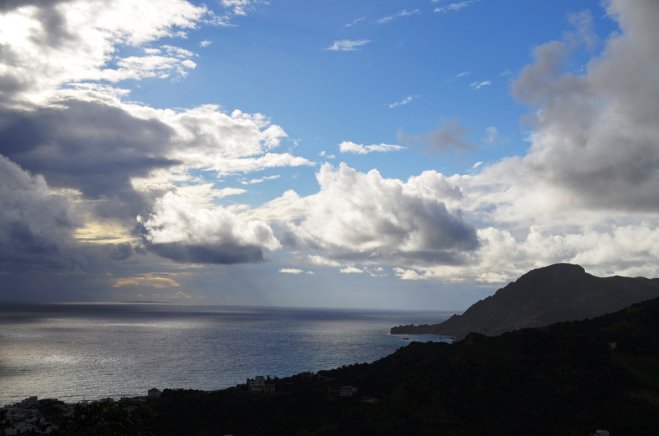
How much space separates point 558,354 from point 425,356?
33693mm

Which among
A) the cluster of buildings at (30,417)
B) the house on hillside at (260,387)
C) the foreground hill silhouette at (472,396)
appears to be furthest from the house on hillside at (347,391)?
the cluster of buildings at (30,417)

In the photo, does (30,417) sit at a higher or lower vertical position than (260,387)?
lower

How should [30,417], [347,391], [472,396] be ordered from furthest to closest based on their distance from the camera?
[347,391] < [472,396] < [30,417]

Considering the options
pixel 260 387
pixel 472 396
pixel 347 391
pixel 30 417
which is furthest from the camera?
pixel 260 387

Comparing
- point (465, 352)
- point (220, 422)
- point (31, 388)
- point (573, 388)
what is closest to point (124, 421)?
point (220, 422)

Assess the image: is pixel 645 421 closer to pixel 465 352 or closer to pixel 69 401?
pixel 465 352

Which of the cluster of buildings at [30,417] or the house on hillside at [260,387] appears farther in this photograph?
the house on hillside at [260,387]

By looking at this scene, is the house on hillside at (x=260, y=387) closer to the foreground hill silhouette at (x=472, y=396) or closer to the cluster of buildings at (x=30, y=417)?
the foreground hill silhouette at (x=472, y=396)

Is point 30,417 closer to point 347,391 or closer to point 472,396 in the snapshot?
point 347,391

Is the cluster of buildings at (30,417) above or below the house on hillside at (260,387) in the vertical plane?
below

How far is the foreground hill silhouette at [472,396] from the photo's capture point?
10431 cm

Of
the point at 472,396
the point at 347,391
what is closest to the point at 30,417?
the point at 347,391

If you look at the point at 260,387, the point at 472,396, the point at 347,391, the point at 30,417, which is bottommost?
the point at 30,417

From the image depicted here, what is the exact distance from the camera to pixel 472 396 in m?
120
